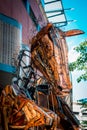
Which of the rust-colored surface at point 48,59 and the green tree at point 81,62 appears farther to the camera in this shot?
the green tree at point 81,62

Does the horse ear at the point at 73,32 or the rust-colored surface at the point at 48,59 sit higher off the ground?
the horse ear at the point at 73,32

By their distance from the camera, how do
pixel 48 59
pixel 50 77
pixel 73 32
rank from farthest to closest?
pixel 73 32 → pixel 48 59 → pixel 50 77

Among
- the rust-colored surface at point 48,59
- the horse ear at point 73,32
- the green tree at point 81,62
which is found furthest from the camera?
the green tree at point 81,62

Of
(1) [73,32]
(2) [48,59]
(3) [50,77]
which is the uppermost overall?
(1) [73,32]

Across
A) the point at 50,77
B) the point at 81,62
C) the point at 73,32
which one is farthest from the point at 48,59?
the point at 81,62

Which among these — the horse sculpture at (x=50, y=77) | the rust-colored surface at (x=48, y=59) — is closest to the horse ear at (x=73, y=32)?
the horse sculpture at (x=50, y=77)

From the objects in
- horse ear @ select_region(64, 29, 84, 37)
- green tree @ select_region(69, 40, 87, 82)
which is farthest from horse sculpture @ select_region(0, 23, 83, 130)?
green tree @ select_region(69, 40, 87, 82)

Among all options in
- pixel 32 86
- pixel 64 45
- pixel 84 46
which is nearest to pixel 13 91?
pixel 32 86

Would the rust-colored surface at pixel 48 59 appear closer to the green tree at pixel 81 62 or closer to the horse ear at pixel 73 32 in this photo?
the horse ear at pixel 73 32

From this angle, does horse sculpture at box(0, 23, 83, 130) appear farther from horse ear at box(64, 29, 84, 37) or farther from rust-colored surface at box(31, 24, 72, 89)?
horse ear at box(64, 29, 84, 37)

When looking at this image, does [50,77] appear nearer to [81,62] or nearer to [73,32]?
[73,32]

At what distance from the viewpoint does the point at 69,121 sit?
693 cm

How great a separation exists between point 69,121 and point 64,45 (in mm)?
2544

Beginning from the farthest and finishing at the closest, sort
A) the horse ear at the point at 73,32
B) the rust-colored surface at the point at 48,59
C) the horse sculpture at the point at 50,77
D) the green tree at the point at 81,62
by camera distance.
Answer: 1. the green tree at the point at 81,62
2. the horse ear at the point at 73,32
3. the rust-colored surface at the point at 48,59
4. the horse sculpture at the point at 50,77
